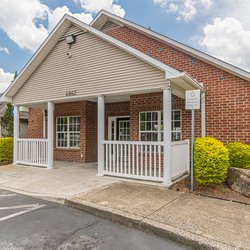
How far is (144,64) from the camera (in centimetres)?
710

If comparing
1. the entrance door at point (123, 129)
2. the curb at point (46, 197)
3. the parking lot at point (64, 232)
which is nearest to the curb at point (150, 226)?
the parking lot at point (64, 232)

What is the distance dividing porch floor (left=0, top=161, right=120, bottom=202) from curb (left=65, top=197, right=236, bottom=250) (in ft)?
2.78

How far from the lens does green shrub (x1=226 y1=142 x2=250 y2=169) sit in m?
6.77

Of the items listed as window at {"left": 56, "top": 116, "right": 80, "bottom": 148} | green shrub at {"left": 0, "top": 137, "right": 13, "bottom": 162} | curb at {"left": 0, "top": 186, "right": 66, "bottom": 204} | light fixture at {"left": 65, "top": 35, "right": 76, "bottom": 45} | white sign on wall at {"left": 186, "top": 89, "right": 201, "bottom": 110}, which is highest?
light fixture at {"left": 65, "top": 35, "right": 76, "bottom": 45}

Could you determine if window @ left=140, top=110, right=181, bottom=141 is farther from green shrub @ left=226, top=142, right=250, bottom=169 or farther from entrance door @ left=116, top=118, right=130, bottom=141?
green shrub @ left=226, top=142, right=250, bottom=169

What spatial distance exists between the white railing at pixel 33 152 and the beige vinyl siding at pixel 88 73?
1.89 meters

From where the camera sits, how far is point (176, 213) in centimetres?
449

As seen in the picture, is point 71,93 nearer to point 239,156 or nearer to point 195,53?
point 195,53

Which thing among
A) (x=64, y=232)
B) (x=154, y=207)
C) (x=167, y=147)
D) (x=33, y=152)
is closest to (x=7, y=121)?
(x=33, y=152)

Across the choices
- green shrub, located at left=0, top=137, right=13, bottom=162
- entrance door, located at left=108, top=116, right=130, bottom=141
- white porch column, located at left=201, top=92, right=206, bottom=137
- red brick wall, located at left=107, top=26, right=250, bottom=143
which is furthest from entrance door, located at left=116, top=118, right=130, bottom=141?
green shrub, located at left=0, top=137, right=13, bottom=162

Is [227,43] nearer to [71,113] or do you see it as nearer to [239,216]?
[71,113]

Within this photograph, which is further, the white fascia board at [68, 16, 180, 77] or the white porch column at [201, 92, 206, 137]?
the white porch column at [201, 92, 206, 137]

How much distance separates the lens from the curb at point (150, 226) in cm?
336

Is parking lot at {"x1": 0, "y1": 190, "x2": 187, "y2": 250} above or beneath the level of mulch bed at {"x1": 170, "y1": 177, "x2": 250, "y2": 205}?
beneath
